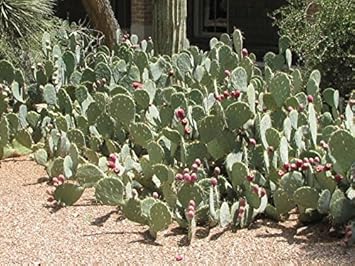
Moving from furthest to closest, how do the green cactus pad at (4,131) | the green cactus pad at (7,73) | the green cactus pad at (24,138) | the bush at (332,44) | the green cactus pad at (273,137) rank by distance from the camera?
1. the bush at (332,44)
2. the green cactus pad at (7,73)
3. the green cactus pad at (24,138)
4. the green cactus pad at (4,131)
5. the green cactus pad at (273,137)

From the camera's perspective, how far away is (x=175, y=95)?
19.0ft

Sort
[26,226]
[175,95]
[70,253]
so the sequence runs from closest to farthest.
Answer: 1. [70,253]
2. [26,226]
3. [175,95]

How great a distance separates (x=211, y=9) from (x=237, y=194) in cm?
1308

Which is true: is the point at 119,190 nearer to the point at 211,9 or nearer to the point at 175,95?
the point at 175,95

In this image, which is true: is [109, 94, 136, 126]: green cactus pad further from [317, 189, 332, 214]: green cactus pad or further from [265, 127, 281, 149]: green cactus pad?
[317, 189, 332, 214]: green cactus pad

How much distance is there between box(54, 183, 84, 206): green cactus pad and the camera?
5164mm

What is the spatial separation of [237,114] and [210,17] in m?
12.6

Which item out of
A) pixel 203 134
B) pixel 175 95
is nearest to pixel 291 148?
pixel 203 134

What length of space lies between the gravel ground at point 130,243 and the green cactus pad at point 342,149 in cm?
44

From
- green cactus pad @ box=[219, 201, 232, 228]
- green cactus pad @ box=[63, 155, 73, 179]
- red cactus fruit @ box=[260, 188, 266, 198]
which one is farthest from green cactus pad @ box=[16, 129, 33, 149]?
red cactus fruit @ box=[260, 188, 266, 198]

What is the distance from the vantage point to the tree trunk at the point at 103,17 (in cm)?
926

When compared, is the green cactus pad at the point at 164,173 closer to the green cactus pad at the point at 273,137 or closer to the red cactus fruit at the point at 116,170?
the red cactus fruit at the point at 116,170

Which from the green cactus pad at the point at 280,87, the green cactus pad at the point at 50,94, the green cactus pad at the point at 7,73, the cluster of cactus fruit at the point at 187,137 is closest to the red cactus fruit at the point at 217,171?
the cluster of cactus fruit at the point at 187,137

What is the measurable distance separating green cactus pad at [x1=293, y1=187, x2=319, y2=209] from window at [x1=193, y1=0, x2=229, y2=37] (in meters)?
13.0
